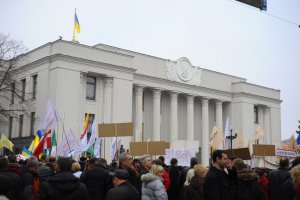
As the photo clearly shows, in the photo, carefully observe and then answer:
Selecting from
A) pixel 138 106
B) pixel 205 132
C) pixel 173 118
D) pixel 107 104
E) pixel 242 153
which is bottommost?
pixel 242 153

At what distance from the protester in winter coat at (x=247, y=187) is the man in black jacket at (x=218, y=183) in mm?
299

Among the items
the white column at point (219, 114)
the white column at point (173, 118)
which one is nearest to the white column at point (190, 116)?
the white column at point (173, 118)

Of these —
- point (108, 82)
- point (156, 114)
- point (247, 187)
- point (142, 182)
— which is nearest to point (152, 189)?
point (142, 182)

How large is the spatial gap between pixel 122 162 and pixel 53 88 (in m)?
26.4

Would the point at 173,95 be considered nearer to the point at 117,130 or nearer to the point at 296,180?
the point at 117,130

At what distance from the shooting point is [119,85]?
3712 cm

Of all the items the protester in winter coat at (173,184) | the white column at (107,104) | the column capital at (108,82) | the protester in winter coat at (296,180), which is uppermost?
the column capital at (108,82)

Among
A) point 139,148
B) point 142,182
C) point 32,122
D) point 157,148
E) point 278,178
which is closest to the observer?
point 142,182

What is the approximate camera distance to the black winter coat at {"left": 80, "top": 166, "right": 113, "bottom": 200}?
28.3 ft

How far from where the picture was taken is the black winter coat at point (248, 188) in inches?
273

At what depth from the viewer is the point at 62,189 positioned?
5.83 metres

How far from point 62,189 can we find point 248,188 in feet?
9.98

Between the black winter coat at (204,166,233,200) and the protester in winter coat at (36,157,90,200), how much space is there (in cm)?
189

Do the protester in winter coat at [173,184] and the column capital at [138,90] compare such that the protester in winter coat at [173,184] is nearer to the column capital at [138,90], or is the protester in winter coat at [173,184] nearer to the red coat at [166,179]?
the red coat at [166,179]
